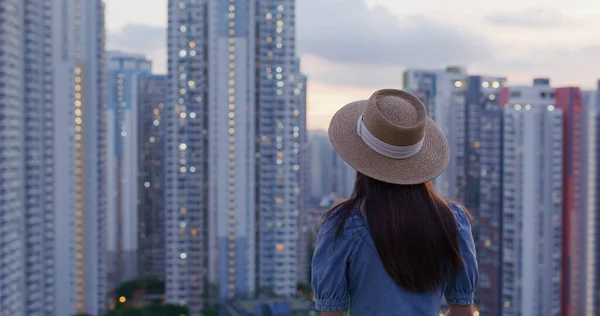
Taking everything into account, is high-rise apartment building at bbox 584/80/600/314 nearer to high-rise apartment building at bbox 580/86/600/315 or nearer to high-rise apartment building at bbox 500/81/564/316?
high-rise apartment building at bbox 580/86/600/315

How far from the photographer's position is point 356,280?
108cm

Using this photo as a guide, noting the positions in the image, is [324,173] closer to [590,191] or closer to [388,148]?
[590,191]

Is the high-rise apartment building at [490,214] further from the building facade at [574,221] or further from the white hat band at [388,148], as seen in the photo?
the white hat band at [388,148]

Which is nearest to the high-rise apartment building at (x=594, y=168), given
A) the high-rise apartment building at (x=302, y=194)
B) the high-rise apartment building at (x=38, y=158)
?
the high-rise apartment building at (x=302, y=194)

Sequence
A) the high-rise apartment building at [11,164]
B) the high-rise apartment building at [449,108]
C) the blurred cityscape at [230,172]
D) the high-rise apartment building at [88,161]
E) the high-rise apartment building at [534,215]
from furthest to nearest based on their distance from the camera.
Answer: the high-rise apartment building at [449,108] < the high-rise apartment building at [88,161] < the high-rise apartment building at [534,215] < the blurred cityscape at [230,172] < the high-rise apartment building at [11,164]

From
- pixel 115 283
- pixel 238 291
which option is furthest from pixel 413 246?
pixel 115 283

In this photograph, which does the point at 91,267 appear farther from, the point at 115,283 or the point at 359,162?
the point at 359,162

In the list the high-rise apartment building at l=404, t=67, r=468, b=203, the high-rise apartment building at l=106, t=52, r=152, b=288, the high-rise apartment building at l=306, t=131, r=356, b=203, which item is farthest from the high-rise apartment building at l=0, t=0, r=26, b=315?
the high-rise apartment building at l=306, t=131, r=356, b=203

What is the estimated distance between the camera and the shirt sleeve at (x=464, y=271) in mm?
1140

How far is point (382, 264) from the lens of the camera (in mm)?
1075

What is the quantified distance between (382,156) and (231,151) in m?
20.0

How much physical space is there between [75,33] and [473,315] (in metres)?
20.7

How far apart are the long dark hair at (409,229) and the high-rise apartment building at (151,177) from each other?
1042 inches

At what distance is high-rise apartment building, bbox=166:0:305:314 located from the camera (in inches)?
820
